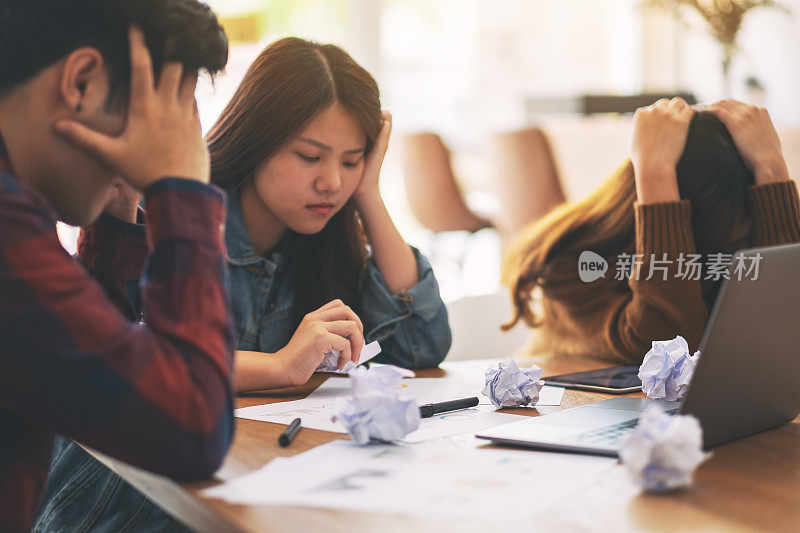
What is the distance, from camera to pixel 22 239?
0.64 meters

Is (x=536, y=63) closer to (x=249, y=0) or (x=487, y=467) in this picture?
(x=249, y=0)

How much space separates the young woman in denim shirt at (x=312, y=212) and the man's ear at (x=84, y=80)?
2.06 ft

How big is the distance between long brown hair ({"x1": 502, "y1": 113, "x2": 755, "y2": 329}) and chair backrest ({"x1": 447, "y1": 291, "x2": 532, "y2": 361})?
0.40ft

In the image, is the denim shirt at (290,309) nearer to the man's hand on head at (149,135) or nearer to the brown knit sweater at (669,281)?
the brown knit sweater at (669,281)

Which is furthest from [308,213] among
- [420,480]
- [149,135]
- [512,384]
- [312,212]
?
[420,480]

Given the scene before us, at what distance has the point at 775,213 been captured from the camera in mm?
1465

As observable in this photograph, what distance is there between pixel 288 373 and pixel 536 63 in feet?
19.5

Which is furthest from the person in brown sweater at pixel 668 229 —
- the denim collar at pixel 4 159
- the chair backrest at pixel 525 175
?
the chair backrest at pixel 525 175

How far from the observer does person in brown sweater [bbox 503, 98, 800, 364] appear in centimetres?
144

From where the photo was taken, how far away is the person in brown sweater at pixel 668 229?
1444 millimetres

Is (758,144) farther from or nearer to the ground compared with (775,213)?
farther from the ground

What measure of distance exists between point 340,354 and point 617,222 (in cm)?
71

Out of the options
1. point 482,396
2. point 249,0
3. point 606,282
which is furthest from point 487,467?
point 249,0

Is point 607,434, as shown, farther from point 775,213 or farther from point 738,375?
point 775,213
